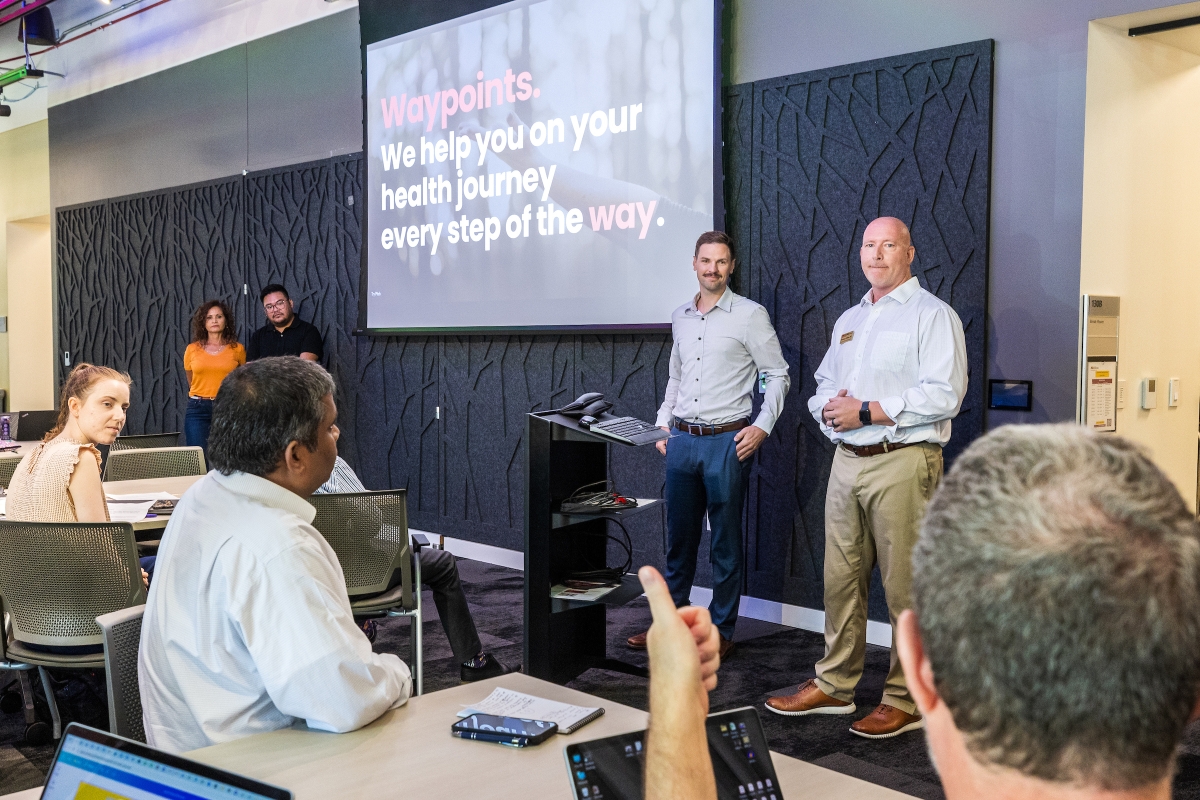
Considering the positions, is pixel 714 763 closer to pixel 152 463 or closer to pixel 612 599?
pixel 612 599

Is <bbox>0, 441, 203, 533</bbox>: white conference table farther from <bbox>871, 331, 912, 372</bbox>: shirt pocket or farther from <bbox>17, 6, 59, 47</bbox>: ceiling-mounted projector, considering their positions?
<bbox>17, 6, 59, 47</bbox>: ceiling-mounted projector

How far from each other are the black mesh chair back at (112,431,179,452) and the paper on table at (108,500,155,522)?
165 centimetres

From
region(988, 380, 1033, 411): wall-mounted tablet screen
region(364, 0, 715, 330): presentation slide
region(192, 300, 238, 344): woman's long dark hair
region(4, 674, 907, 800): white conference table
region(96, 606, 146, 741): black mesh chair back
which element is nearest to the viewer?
region(4, 674, 907, 800): white conference table

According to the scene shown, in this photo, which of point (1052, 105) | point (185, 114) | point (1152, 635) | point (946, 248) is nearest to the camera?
point (1152, 635)

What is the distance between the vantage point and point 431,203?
674 cm

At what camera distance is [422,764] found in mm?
1593

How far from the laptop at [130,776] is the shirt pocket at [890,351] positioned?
3096 millimetres

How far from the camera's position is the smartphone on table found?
1.67 metres

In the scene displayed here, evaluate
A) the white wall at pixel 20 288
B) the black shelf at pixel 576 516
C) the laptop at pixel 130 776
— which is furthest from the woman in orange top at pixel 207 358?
the laptop at pixel 130 776

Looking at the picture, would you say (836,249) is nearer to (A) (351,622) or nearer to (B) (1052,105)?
(B) (1052,105)

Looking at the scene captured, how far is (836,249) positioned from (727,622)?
5.67 ft

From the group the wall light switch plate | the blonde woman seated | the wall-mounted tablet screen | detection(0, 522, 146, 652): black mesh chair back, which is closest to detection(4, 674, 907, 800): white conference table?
detection(0, 522, 146, 652): black mesh chair back

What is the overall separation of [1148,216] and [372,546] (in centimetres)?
334

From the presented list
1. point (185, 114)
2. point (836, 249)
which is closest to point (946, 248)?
point (836, 249)
